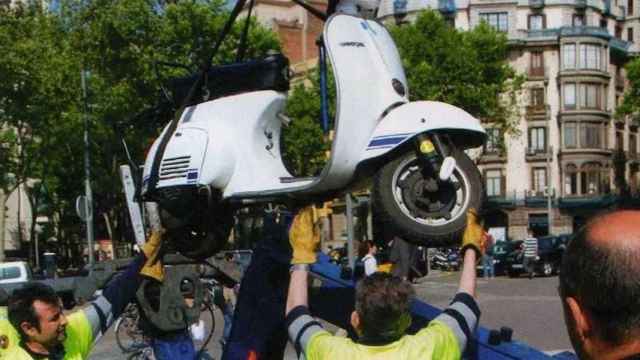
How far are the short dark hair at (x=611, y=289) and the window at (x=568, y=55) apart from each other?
68366 mm

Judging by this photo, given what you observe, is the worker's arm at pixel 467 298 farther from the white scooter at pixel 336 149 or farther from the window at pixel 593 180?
the window at pixel 593 180

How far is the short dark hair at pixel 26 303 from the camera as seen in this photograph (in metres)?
4.38

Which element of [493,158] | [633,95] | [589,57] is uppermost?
[589,57]

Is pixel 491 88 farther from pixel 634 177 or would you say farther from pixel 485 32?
pixel 634 177

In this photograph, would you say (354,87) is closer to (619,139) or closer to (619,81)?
(619,139)

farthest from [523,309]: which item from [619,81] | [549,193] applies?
[619,81]

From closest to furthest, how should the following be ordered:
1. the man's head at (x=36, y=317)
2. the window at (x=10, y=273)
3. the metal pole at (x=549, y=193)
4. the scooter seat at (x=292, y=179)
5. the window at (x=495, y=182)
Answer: the man's head at (x=36, y=317) < the scooter seat at (x=292, y=179) < the window at (x=10, y=273) < the metal pole at (x=549, y=193) < the window at (x=495, y=182)

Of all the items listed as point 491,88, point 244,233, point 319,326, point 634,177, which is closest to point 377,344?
point 319,326

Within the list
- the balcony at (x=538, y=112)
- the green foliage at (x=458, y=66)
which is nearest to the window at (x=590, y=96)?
the balcony at (x=538, y=112)

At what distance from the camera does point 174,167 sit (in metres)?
5.04

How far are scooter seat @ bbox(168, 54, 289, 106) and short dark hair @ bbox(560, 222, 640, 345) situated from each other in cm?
358

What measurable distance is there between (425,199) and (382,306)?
53.7 inches

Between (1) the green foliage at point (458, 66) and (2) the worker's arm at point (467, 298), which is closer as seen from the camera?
(2) the worker's arm at point (467, 298)

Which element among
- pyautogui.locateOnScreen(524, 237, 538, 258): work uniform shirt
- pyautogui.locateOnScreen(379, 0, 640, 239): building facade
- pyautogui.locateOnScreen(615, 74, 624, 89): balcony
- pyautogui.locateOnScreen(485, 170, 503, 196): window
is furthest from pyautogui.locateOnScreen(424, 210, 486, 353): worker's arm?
pyautogui.locateOnScreen(615, 74, 624, 89): balcony
